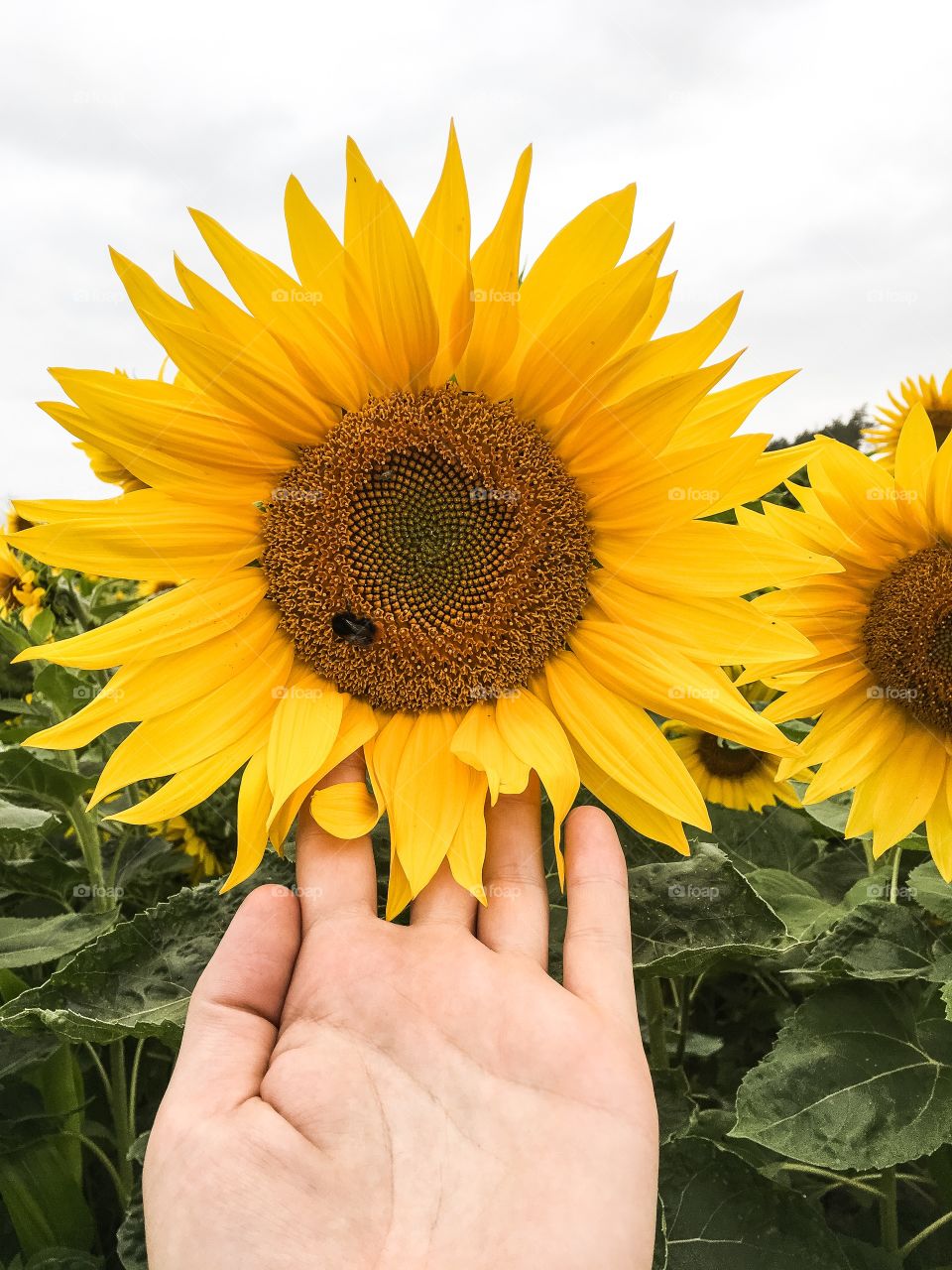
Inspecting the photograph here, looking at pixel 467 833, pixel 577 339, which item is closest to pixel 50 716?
pixel 467 833

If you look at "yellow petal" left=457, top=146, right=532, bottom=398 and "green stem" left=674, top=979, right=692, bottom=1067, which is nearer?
"yellow petal" left=457, top=146, right=532, bottom=398

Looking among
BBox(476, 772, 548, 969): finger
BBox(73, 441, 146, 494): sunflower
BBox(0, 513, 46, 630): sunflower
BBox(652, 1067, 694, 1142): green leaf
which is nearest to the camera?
BBox(476, 772, 548, 969): finger

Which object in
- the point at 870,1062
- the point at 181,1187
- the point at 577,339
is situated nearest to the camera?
the point at 181,1187

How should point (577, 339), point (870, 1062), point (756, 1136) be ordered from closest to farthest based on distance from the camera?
point (577, 339) → point (756, 1136) → point (870, 1062)

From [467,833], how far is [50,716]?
1.84 m

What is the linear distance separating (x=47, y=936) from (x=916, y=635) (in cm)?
227

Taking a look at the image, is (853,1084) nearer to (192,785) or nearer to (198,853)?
(192,785)

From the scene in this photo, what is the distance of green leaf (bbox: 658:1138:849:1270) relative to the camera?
2.14m

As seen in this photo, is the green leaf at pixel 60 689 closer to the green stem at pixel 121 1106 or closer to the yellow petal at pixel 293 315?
the green stem at pixel 121 1106

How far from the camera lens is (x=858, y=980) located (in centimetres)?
230

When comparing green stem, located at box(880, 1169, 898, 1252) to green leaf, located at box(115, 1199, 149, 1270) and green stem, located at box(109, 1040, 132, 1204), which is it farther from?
green stem, located at box(109, 1040, 132, 1204)

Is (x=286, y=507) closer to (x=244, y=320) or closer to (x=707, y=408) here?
(x=244, y=320)

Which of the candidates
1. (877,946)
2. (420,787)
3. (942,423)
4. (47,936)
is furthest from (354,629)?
(942,423)

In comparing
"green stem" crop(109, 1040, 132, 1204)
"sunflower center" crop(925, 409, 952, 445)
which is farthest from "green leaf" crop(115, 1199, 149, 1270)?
"sunflower center" crop(925, 409, 952, 445)
